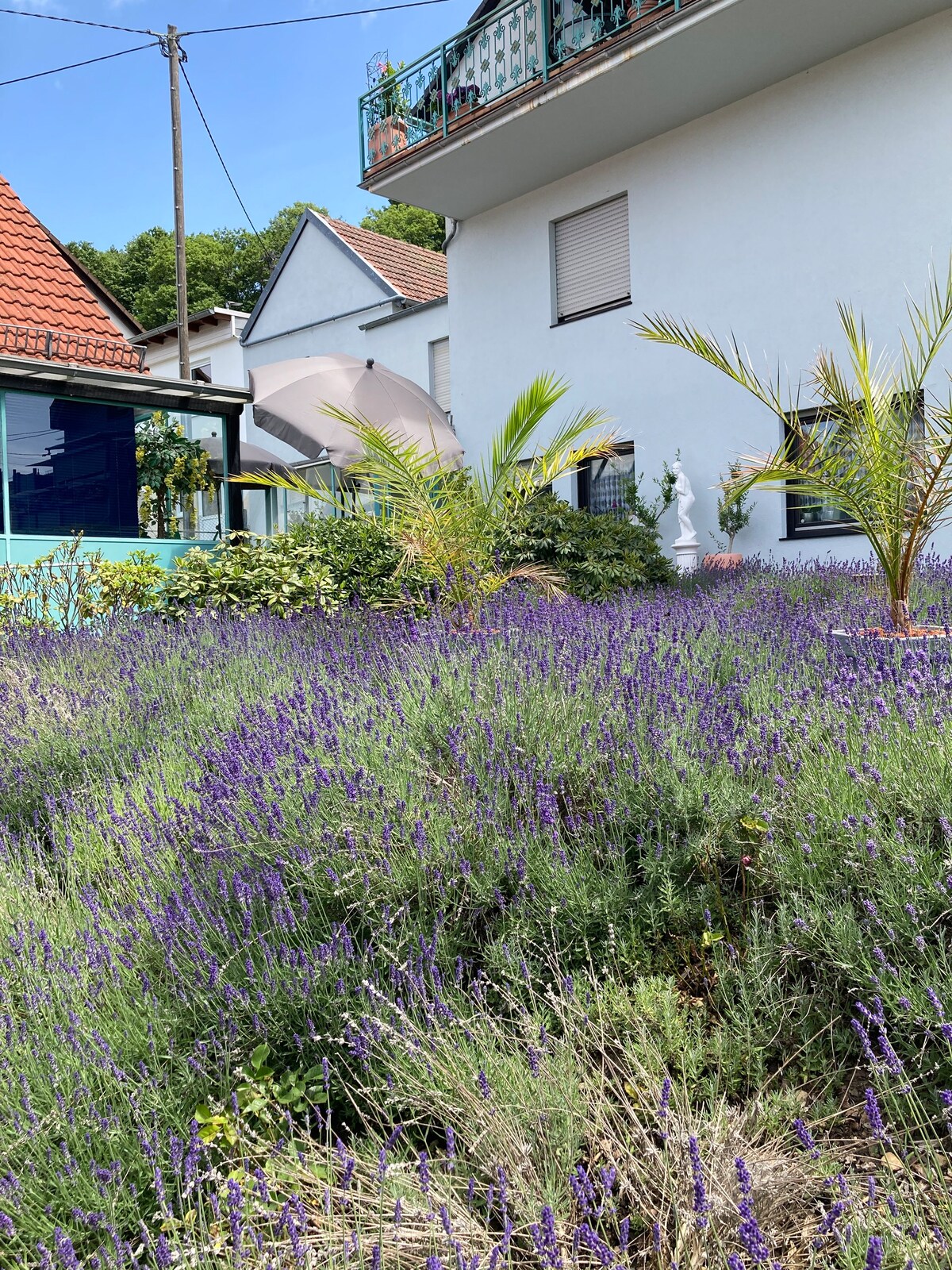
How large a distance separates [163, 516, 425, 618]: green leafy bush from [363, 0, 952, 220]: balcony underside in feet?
19.9

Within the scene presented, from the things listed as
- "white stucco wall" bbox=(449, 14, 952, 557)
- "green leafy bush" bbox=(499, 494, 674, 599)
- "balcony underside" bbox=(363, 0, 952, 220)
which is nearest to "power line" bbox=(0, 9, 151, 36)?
"balcony underside" bbox=(363, 0, 952, 220)

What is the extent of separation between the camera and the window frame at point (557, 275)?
466 inches

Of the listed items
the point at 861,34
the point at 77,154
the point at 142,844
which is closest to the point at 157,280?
the point at 77,154

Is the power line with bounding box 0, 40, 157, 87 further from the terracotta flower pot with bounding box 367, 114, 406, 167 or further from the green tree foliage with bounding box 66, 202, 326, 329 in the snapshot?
the green tree foliage with bounding box 66, 202, 326, 329

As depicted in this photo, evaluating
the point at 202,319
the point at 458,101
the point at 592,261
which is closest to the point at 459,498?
the point at 592,261

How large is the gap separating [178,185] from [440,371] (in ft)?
18.5

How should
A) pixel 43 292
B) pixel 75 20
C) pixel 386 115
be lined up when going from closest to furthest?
pixel 43 292 → pixel 386 115 → pixel 75 20

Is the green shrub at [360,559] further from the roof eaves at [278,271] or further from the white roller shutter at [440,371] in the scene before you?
the roof eaves at [278,271]

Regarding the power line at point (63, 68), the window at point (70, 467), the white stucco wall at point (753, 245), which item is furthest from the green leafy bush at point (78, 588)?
the power line at point (63, 68)

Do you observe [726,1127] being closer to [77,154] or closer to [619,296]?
[619,296]

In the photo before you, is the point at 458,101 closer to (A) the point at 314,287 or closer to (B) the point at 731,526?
(B) the point at 731,526

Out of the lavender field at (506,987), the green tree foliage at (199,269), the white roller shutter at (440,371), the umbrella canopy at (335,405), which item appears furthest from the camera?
the green tree foliage at (199,269)

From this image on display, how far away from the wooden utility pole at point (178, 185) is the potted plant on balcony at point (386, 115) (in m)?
4.57

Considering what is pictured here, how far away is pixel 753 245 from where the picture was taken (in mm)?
10391
